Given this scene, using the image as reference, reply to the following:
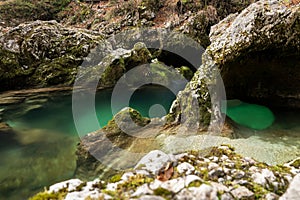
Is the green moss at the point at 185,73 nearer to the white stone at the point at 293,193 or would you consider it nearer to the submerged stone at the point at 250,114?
the submerged stone at the point at 250,114

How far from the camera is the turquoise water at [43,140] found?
777cm

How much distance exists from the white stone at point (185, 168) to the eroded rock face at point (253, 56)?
538 centimetres

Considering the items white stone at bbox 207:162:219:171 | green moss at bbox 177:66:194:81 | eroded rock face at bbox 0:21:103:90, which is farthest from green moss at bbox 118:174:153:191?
green moss at bbox 177:66:194:81

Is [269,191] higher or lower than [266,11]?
lower

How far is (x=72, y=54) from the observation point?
2109 centimetres

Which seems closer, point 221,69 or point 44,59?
point 221,69

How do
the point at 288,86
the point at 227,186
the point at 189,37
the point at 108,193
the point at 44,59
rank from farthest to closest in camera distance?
the point at 189,37
the point at 44,59
the point at 288,86
the point at 227,186
the point at 108,193

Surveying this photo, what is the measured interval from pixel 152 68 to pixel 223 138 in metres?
15.0

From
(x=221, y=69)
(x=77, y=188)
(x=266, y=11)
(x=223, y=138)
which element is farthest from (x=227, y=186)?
(x=266, y=11)

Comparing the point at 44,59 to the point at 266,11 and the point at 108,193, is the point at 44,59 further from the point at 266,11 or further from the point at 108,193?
the point at 108,193

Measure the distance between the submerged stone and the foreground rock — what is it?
5705mm

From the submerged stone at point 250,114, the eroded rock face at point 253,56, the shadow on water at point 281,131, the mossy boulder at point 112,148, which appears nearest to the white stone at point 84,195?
the mossy boulder at point 112,148

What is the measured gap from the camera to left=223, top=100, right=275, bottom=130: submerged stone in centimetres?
991

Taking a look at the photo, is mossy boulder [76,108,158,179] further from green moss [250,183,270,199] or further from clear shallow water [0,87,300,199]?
green moss [250,183,270,199]
